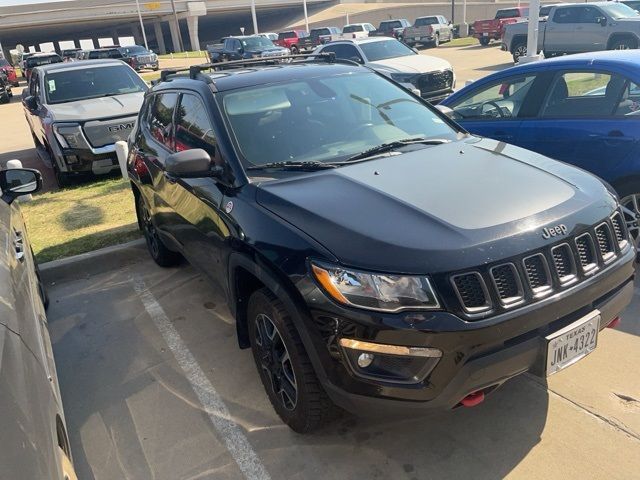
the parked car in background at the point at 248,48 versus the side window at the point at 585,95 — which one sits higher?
the side window at the point at 585,95

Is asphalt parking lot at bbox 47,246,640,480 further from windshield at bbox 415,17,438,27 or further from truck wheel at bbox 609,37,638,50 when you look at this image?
windshield at bbox 415,17,438,27

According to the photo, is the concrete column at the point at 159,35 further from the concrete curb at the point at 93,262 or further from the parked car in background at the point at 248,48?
the concrete curb at the point at 93,262

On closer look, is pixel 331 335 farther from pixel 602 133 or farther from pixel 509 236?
pixel 602 133

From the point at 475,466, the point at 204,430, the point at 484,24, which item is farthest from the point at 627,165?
the point at 484,24

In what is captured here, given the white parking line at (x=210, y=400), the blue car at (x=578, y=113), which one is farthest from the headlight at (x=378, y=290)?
the blue car at (x=578, y=113)

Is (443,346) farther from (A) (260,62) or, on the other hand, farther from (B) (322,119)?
(A) (260,62)

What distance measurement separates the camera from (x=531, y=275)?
237 centimetres

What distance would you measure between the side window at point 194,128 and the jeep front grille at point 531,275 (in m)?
1.75

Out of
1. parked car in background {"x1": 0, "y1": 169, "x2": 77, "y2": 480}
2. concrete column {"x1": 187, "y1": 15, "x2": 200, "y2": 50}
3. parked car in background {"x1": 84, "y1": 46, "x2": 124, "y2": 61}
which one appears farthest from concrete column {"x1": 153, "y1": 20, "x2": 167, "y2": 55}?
parked car in background {"x1": 0, "y1": 169, "x2": 77, "y2": 480}

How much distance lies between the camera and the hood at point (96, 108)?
27.3 ft

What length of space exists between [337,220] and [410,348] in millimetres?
689

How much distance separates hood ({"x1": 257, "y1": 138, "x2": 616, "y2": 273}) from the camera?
91.4 inches

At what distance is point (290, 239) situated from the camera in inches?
102

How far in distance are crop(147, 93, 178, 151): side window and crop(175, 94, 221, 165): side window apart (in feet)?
0.56
